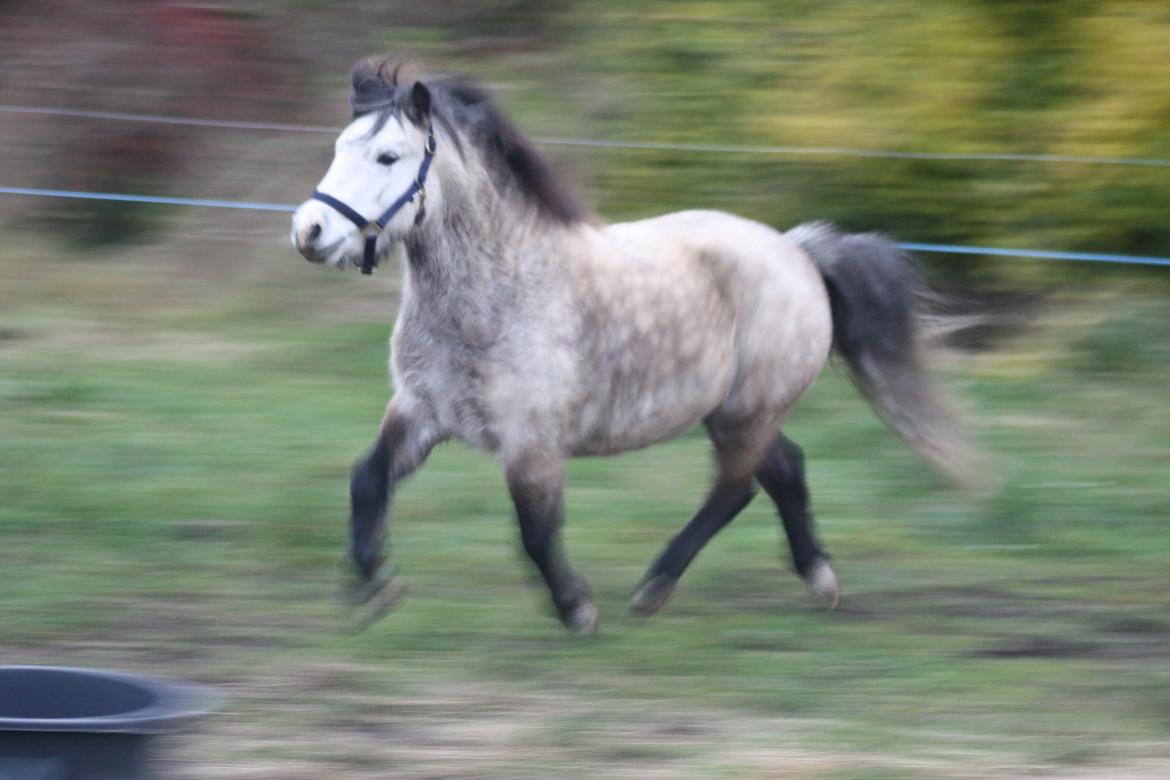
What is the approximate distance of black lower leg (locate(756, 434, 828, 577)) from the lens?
5.54 m

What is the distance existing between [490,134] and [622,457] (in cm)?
247

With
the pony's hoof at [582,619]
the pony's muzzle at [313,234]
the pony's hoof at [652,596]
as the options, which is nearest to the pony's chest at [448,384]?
the pony's muzzle at [313,234]

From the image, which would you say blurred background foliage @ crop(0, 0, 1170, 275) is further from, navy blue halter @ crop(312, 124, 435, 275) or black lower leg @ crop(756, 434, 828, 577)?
navy blue halter @ crop(312, 124, 435, 275)

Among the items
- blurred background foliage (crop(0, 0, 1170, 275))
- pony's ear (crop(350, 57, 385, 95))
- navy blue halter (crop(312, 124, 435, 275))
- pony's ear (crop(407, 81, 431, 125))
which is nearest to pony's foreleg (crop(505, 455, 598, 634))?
navy blue halter (crop(312, 124, 435, 275))

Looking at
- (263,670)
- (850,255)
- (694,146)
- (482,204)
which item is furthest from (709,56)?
(263,670)

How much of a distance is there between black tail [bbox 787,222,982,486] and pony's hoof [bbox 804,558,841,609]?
59 centimetres

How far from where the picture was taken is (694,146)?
9.09 metres

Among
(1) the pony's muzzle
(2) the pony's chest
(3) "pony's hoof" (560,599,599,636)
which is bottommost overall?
(3) "pony's hoof" (560,599,599,636)

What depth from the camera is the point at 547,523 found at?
16.0 feet

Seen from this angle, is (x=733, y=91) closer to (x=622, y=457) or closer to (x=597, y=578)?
(x=622, y=457)

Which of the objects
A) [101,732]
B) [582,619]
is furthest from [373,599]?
[101,732]

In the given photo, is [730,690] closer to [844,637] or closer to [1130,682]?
[844,637]

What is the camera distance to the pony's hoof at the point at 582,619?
5039mm

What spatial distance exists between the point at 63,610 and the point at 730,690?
6.87 ft
